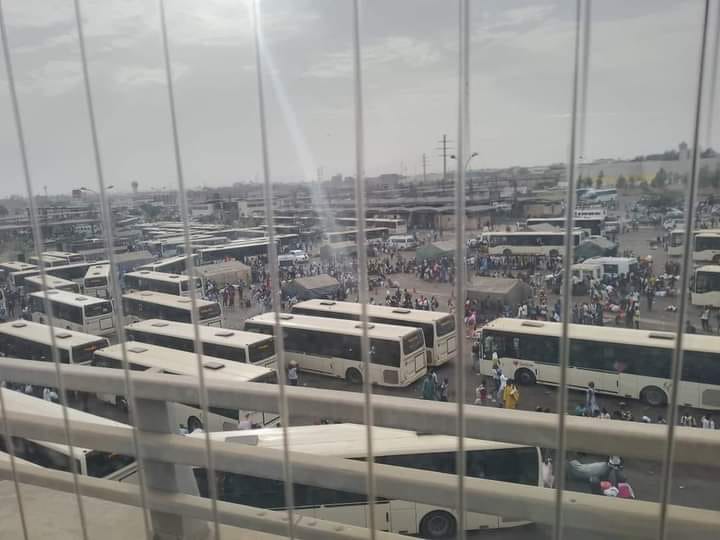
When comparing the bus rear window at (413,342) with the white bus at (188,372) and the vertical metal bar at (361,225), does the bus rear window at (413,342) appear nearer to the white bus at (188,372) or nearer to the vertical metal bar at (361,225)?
the white bus at (188,372)

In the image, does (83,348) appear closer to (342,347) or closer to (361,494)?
(342,347)

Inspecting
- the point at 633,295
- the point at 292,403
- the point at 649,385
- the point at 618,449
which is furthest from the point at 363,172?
the point at 649,385

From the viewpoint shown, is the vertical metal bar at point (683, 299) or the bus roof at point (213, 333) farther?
the bus roof at point (213, 333)

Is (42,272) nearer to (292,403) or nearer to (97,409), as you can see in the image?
(292,403)

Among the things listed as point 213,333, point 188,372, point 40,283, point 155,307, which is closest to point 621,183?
point 40,283

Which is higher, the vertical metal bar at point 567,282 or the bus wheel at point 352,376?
the vertical metal bar at point 567,282

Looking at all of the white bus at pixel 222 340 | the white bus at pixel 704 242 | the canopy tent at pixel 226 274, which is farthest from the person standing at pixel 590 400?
the canopy tent at pixel 226 274

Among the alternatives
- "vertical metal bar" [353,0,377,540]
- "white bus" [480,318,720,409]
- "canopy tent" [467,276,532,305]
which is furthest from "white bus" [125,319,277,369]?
"vertical metal bar" [353,0,377,540]
